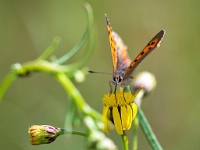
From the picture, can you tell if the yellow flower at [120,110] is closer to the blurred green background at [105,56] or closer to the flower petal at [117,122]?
the flower petal at [117,122]

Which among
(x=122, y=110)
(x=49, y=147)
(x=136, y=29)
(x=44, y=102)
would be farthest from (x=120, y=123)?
(x=136, y=29)

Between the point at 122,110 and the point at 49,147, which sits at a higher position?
the point at 49,147

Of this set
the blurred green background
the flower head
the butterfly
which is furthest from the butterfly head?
the blurred green background

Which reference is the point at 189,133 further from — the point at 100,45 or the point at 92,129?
the point at 92,129

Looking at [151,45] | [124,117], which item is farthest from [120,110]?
[151,45]

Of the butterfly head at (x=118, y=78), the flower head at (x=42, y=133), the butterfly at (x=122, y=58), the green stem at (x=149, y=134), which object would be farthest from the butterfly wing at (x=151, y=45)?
the flower head at (x=42, y=133)

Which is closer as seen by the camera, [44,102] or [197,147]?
[197,147]

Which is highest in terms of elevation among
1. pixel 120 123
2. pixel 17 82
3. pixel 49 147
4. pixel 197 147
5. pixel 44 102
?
pixel 17 82
